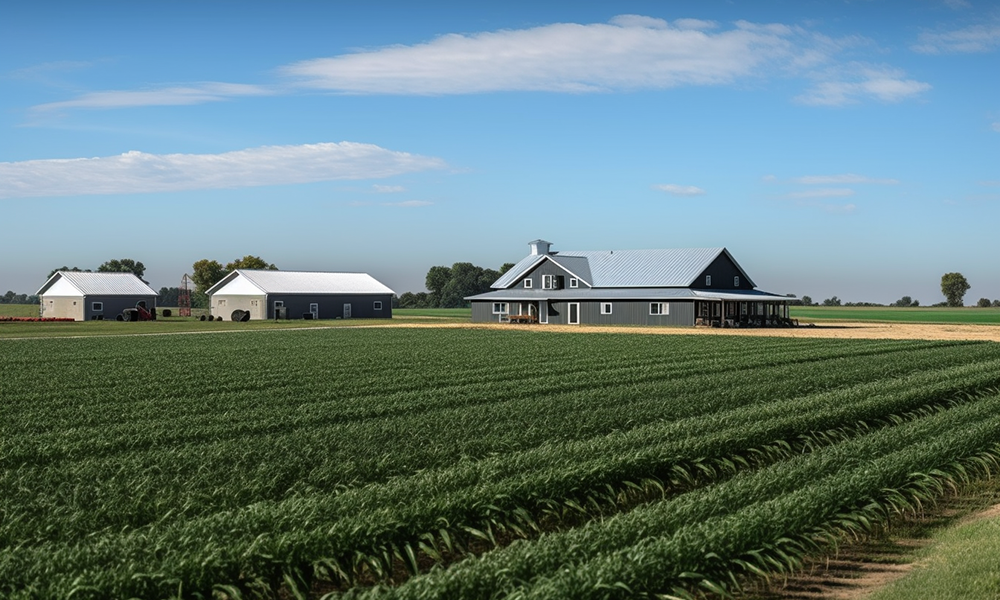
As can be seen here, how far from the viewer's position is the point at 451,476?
11.3m

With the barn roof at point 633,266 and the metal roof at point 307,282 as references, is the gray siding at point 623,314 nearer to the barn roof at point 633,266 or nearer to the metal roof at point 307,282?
the barn roof at point 633,266

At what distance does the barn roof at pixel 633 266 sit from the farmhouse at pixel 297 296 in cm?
1720

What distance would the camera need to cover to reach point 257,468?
12031 mm

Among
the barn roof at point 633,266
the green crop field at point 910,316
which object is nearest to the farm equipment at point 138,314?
the barn roof at point 633,266

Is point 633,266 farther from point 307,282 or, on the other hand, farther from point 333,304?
point 307,282

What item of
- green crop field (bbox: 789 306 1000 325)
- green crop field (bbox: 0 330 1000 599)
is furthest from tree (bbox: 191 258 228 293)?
green crop field (bbox: 0 330 1000 599)

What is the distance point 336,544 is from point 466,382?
582 inches

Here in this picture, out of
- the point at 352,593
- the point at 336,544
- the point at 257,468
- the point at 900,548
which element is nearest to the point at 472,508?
the point at 336,544

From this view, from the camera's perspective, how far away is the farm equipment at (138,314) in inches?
3194

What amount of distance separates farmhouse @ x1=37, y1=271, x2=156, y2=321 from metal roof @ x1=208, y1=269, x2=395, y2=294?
28.5ft

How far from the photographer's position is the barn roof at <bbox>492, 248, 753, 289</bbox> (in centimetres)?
6844

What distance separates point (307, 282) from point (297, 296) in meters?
3.74

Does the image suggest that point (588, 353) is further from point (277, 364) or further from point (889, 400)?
point (889, 400)

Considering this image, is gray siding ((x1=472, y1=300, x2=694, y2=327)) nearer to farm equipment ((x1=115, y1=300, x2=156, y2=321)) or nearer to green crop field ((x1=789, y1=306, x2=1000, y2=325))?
farm equipment ((x1=115, y1=300, x2=156, y2=321))
